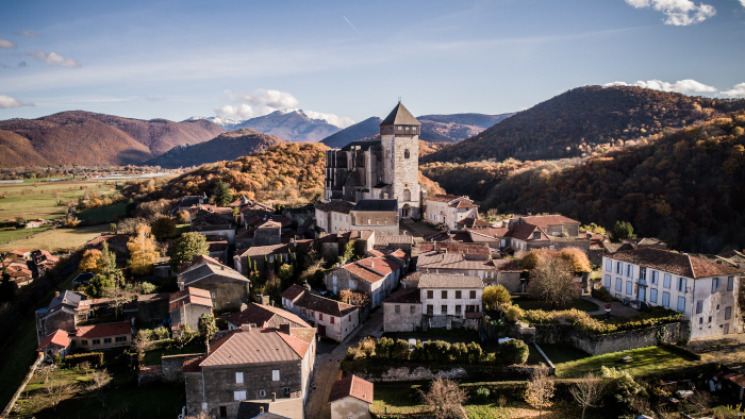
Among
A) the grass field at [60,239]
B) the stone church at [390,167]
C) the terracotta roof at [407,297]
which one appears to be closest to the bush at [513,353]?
the terracotta roof at [407,297]

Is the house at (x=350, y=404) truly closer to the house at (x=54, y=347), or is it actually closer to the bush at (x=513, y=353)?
the bush at (x=513, y=353)

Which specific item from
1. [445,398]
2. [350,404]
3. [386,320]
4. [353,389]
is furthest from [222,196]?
[445,398]

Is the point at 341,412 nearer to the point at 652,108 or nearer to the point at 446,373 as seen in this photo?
Result: the point at 446,373

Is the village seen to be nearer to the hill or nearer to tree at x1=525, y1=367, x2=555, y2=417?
tree at x1=525, y1=367, x2=555, y2=417

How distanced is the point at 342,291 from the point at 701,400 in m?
19.8

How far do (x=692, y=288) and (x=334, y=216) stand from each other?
89.1ft

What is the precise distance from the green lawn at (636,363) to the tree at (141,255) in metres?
31.5

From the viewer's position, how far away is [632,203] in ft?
197

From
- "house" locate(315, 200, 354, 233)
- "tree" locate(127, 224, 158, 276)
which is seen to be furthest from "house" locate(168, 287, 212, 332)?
"house" locate(315, 200, 354, 233)

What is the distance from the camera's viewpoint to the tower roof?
4575 cm

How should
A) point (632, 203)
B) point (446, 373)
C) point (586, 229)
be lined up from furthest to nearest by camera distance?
point (632, 203) < point (586, 229) < point (446, 373)

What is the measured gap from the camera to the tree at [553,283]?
27.9m

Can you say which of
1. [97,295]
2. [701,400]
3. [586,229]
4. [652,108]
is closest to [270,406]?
[701,400]

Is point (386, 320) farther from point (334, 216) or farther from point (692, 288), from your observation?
point (692, 288)
